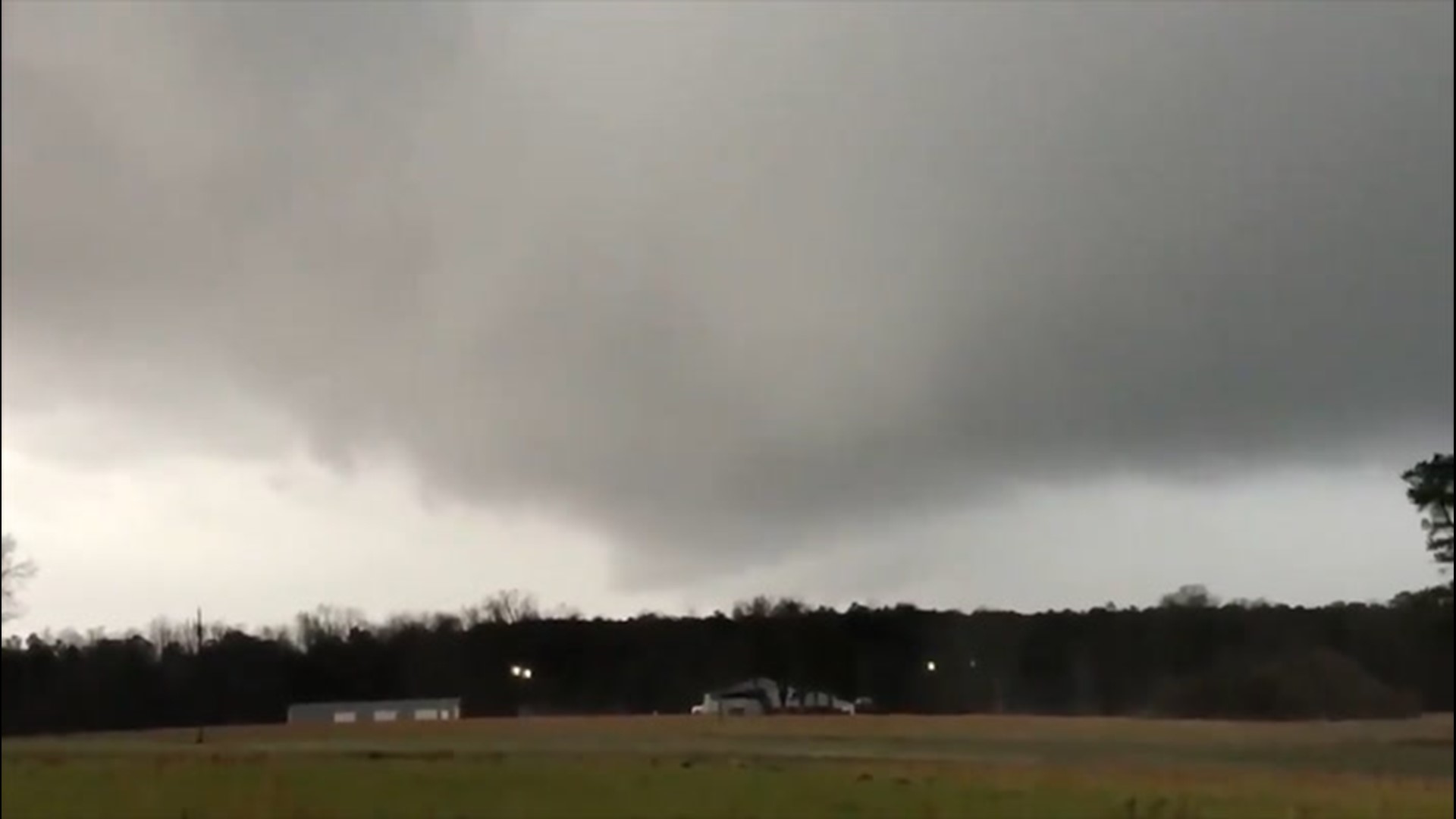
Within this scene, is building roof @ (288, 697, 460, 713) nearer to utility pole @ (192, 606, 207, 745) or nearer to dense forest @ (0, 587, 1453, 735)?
dense forest @ (0, 587, 1453, 735)

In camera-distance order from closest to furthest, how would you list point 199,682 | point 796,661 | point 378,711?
point 199,682 < point 378,711 < point 796,661

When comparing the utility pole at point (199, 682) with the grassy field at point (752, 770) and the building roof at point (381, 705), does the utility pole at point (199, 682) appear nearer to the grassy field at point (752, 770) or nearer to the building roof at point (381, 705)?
the grassy field at point (752, 770)

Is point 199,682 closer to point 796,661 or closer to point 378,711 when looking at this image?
point 378,711

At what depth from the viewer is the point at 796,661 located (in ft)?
15.3

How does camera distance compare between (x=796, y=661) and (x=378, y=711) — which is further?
(x=796, y=661)

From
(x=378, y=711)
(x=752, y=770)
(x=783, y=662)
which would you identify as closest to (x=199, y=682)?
(x=378, y=711)

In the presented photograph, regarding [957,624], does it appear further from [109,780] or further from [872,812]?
[109,780]

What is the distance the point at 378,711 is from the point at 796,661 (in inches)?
50.3

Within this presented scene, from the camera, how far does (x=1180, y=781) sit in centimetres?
394

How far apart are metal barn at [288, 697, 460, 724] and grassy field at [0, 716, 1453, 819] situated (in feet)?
0.17

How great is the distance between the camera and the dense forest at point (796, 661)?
383cm

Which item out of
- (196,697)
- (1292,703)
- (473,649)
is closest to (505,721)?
(473,649)

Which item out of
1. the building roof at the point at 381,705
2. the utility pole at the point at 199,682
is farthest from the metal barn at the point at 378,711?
→ the utility pole at the point at 199,682

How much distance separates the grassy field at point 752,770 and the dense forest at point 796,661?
0.26ft
